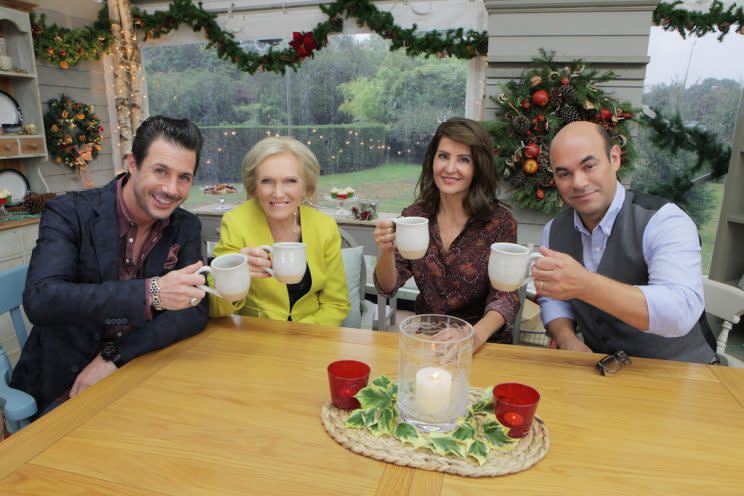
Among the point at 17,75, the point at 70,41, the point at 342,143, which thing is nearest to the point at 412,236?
the point at 342,143

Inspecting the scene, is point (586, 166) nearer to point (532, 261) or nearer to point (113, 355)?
point (532, 261)

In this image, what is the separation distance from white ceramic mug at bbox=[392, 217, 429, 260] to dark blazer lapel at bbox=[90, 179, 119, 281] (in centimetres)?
86

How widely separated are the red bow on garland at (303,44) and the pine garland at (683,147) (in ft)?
8.21

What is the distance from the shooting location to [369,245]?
3.60 meters

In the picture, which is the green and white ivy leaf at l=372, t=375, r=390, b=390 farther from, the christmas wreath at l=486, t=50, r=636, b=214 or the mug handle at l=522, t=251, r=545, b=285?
the christmas wreath at l=486, t=50, r=636, b=214

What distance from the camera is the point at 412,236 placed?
1.32 meters

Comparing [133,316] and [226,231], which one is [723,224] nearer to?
[226,231]

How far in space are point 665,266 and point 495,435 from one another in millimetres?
785

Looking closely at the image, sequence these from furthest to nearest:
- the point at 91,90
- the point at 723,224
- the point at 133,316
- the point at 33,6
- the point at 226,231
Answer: the point at 91,90 < the point at 33,6 < the point at 723,224 < the point at 226,231 < the point at 133,316

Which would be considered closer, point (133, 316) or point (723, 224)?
point (133, 316)

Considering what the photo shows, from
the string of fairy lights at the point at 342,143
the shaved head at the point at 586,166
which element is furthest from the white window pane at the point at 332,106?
the shaved head at the point at 586,166

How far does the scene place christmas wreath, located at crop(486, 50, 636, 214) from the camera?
2643mm

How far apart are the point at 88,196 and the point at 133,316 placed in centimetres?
52

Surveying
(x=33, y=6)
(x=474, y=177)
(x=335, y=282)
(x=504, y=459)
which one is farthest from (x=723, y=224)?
(x=33, y=6)
